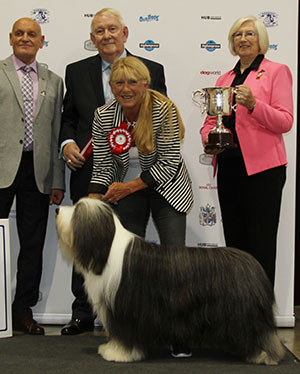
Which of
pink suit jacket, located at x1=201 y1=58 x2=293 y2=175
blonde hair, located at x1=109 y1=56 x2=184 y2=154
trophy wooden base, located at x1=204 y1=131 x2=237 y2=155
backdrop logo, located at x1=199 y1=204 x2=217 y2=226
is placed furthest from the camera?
backdrop logo, located at x1=199 y1=204 x2=217 y2=226

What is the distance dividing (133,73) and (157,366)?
1.75 m

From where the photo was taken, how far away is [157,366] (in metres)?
3.02

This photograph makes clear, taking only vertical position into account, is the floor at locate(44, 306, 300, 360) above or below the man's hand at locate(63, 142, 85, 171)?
below

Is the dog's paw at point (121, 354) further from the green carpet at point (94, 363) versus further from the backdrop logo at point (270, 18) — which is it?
the backdrop logo at point (270, 18)

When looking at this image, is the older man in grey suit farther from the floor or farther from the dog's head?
the dog's head

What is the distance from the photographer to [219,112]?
11.7ft

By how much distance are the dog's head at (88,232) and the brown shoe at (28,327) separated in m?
1.28

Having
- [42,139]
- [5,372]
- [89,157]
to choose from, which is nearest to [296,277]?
[89,157]

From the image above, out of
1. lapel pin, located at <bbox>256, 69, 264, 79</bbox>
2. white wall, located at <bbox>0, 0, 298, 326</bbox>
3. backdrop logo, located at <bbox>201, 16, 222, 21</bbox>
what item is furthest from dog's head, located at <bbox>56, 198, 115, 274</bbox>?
backdrop logo, located at <bbox>201, 16, 222, 21</bbox>

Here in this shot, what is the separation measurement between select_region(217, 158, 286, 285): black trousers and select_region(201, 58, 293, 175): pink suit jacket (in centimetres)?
8

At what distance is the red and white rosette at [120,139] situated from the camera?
342 cm

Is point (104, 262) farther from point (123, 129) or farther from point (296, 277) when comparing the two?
point (296, 277)

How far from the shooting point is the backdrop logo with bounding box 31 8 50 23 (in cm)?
453

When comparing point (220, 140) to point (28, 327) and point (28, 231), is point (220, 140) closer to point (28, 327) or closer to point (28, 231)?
point (28, 231)
